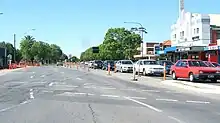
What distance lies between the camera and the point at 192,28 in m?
71.2

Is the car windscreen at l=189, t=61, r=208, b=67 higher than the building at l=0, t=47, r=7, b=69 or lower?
lower

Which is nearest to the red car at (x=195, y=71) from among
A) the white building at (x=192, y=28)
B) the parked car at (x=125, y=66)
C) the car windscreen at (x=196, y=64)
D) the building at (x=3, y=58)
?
the car windscreen at (x=196, y=64)

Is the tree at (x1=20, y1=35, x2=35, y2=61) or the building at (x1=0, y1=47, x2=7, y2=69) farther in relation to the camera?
the tree at (x1=20, y1=35, x2=35, y2=61)

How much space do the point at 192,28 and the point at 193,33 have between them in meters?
1.28

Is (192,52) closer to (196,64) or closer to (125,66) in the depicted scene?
(125,66)

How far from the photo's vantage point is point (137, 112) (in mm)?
11398

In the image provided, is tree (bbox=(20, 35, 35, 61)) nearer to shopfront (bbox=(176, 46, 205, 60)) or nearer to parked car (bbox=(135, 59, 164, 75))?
shopfront (bbox=(176, 46, 205, 60))

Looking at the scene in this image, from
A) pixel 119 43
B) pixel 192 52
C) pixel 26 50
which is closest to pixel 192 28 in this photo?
pixel 192 52

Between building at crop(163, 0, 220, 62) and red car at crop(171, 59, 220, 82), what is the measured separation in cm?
2988

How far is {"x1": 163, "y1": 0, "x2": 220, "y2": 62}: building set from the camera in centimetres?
6199

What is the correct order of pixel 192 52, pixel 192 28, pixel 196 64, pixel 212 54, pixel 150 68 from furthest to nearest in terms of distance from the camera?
pixel 192 28
pixel 192 52
pixel 212 54
pixel 150 68
pixel 196 64

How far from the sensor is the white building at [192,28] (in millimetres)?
66812

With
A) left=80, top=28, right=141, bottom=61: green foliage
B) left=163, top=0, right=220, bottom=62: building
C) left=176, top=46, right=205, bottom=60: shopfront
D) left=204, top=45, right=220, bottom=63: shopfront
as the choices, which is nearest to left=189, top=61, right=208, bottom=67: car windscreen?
left=204, top=45, right=220, bottom=63: shopfront

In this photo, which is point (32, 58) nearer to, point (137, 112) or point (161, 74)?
point (161, 74)
